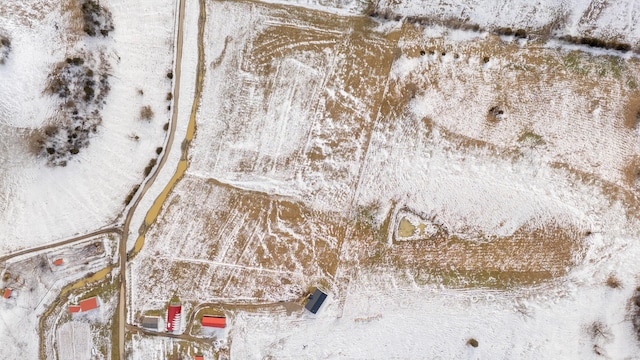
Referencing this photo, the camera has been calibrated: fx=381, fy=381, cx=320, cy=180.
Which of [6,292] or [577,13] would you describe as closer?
[6,292]

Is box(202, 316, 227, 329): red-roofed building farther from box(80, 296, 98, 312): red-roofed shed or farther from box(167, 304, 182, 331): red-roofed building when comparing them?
box(80, 296, 98, 312): red-roofed shed

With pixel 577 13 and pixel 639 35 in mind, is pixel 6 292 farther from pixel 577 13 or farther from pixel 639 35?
pixel 639 35

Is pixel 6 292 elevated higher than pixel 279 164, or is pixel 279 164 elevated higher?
pixel 279 164

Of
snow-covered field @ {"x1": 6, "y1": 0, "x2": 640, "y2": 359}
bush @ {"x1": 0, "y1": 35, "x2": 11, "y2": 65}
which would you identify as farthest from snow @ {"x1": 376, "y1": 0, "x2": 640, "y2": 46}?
bush @ {"x1": 0, "y1": 35, "x2": 11, "y2": 65}

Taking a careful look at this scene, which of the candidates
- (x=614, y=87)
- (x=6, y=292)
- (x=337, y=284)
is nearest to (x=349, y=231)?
(x=337, y=284)

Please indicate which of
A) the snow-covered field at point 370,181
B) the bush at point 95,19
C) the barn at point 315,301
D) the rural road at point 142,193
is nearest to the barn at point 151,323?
the snow-covered field at point 370,181

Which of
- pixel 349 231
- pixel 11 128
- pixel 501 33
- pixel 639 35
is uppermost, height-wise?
pixel 639 35

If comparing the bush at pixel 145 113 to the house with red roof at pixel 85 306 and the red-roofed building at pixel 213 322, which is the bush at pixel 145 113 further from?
the red-roofed building at pixel 213 322
